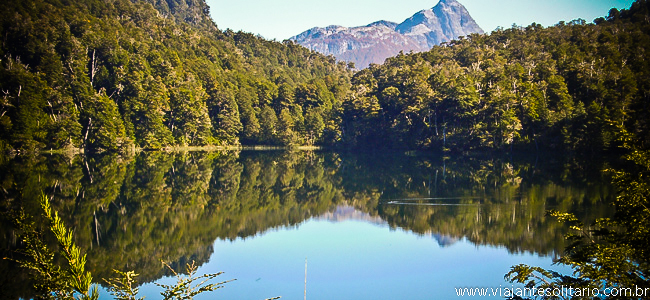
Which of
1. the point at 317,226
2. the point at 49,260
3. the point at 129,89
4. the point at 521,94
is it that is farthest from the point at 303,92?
the point at 49,260

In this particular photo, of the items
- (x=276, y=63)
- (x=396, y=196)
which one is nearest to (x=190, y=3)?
(x=276, y=63)

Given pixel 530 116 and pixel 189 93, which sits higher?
pixel 189 93

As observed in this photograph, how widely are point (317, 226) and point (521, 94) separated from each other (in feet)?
159

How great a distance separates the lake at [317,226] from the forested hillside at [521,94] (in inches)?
735

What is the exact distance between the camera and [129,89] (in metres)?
72.9

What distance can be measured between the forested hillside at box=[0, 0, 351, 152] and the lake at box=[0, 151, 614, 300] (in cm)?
2585

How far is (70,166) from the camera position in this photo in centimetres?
4094

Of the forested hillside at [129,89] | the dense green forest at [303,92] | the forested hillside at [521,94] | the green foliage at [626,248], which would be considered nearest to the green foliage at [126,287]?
the green foliage at [626,248]

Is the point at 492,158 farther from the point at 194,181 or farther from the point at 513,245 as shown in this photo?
the point at 513,245

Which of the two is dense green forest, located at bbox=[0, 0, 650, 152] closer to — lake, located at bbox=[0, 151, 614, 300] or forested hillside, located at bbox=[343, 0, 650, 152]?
forested hillside, located at bbox=[343, 0, 650, 152]

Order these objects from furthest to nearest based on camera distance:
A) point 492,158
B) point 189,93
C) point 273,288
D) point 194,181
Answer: point 189,93 < point 492,158 < point 194,181 < point 273,288

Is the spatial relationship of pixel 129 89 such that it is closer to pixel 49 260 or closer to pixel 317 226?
pixel 317 226

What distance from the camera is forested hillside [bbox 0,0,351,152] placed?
196 ft

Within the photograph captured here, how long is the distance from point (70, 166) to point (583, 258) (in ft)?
137
